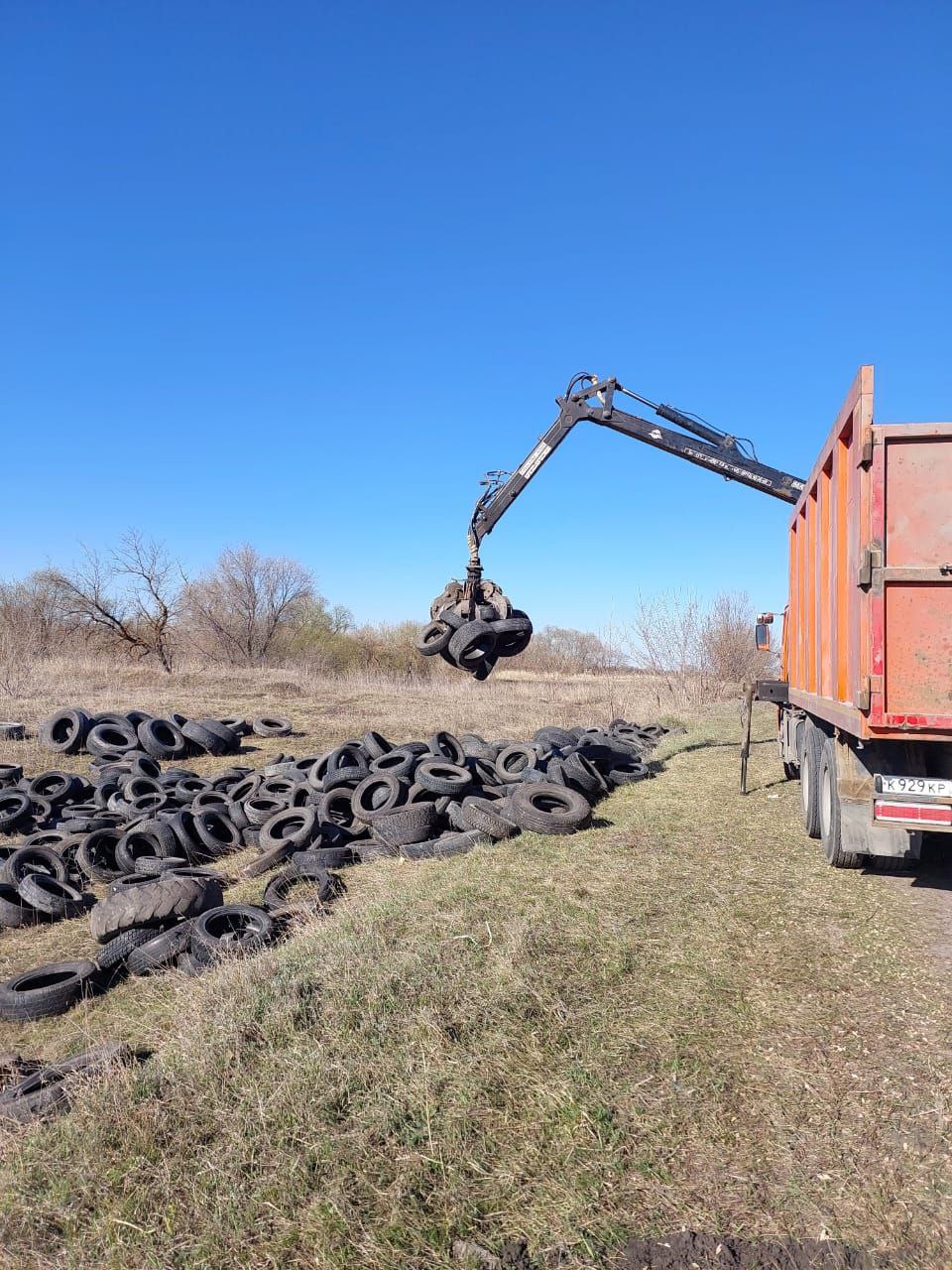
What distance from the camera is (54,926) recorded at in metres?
7.75

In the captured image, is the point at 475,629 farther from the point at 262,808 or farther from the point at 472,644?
the point at 262,808

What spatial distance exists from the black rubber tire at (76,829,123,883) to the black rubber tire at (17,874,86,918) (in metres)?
0.64

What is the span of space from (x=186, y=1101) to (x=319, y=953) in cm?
173

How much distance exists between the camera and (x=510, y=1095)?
3520 mm

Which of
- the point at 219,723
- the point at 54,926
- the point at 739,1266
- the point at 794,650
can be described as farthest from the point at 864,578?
the point at 219,723

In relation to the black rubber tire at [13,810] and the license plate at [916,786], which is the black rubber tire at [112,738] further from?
the license plate at [916,786]

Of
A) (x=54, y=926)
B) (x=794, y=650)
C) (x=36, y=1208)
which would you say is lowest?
(x=54, y=926)

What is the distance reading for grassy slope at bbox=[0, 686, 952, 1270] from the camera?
9.25ft

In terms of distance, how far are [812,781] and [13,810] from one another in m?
10.3

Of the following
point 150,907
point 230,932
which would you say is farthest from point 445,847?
point 150,907

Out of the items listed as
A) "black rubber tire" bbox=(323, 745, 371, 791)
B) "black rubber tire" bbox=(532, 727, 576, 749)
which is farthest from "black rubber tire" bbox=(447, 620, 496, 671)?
"black rubber tire" bbox=(532, 727, 576, 749)

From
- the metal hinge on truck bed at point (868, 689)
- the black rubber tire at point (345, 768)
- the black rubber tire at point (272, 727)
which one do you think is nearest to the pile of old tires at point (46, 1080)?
the metal hinge on truck bed at point (868, 689)

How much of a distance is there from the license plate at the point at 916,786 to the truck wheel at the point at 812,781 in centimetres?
192

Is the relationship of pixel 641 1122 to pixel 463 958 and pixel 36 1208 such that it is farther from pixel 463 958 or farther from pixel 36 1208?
pixel 36 1208
